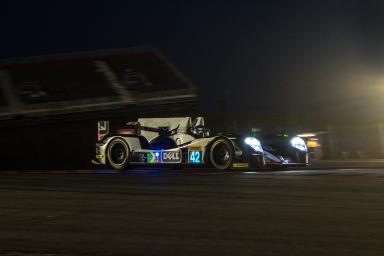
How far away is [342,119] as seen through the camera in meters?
27.8

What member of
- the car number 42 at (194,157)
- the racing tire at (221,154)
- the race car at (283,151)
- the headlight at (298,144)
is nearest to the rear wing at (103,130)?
the car number 42 at (194,157)

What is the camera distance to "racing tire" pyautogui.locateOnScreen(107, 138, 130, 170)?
1377 cm

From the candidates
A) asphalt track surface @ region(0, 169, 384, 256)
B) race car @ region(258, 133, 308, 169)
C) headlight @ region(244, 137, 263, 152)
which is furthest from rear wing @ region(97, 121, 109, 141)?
race car @ region(258, 133, 308, 169)

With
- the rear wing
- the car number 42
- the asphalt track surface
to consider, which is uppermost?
the rear wing

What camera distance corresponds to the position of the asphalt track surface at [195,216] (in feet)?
17.7

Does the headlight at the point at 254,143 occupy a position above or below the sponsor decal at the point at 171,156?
above

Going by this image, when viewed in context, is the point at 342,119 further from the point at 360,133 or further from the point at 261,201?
the point at 261,201

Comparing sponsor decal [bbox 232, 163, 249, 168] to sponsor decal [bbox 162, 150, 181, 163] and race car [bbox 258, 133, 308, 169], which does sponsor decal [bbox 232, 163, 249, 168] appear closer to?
race car [bbox 258, 133, 308, 169]

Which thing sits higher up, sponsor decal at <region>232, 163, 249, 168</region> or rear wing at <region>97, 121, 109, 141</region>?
rear wing at <region>97, 121, 109, 141</region>

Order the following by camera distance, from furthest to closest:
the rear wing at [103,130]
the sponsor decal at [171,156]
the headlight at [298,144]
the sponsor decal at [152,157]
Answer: the rear wing at [103,130] < the headlight at [298,144] < the sponsor decal at [152,157] < the sponsor decal at [171,156]

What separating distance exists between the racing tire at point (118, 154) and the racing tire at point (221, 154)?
7.86 feet

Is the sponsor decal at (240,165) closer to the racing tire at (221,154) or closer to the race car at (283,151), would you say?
the racing tire at (221,154)

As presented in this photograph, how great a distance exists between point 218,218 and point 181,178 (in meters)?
4.22

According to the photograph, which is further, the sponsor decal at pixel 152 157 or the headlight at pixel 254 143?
the sponsor decal at pixel 152 157
